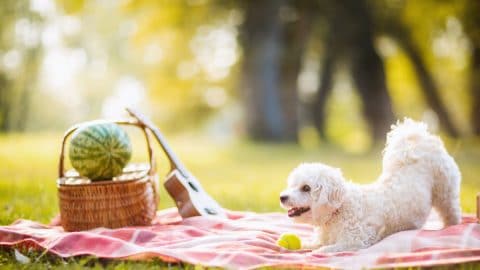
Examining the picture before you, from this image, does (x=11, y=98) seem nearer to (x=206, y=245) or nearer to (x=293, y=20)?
(x=293, y=20)

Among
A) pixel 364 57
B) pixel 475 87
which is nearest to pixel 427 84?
pixel 475 87

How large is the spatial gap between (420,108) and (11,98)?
2735 cm

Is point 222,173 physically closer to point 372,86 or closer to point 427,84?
point 372,86

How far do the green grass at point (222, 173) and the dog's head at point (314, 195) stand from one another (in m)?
1.22

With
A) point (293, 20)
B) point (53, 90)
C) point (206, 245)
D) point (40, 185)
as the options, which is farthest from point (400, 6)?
point (53, 90)

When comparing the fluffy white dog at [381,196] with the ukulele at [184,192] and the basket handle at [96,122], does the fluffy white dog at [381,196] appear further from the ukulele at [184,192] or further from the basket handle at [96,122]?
the basket handle at [96,122]

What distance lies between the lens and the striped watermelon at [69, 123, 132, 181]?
4934 millimetres

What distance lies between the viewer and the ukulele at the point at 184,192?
208 inches

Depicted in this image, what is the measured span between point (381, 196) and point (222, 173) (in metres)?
6.15

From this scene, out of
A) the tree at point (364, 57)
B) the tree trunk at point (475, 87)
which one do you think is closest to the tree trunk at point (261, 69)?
the tree at point (364, 57)

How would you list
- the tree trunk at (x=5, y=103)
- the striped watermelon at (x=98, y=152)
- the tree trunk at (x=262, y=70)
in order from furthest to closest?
the tree trunk at (x=5, y=103), the tree trunk at (x=262, y=70), the striped watermelon at (x=98, y=152)

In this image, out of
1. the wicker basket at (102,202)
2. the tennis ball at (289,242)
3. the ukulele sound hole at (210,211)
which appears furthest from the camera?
the ukulele sound hole at (210,211)

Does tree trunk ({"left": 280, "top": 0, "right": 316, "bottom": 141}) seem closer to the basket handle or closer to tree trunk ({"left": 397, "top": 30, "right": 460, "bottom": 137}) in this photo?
tree trunk ({"left": 397, "top": 30, "right": 460, "bottom": 137})

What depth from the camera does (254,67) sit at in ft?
55.6
